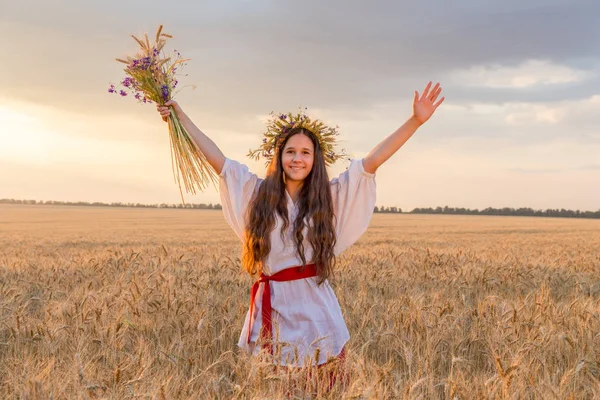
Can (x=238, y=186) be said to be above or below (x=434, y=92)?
below

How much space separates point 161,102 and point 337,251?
5.74ft

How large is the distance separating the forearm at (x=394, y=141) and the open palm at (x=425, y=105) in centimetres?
4

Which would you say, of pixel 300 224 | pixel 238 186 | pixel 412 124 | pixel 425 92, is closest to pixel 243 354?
pixel 300 224

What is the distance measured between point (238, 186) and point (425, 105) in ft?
4.42

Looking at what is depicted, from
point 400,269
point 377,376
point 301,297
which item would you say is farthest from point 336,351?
point 400,269

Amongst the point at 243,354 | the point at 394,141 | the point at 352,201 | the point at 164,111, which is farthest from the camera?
the point at 164,111

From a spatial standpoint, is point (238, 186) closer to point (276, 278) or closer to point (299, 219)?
point (299, 219)

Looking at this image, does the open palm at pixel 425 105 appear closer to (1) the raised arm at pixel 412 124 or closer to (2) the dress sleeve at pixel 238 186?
(1) the raised arm at pixel 412 124

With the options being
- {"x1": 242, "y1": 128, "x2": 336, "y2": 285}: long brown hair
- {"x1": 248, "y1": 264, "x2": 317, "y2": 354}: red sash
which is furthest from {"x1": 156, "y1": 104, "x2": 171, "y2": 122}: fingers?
{"x1": 248, "y1": 264, "x2": 317, "y2": 354}: red sash

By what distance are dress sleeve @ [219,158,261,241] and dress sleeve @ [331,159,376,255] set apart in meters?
0.57

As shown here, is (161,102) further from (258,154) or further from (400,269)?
(400,269)

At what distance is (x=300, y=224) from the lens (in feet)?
11.5

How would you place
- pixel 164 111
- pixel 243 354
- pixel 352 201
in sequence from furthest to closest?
pixel 164 111
pixel 352 201
pixel 243 354

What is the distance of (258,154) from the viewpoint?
4.23 meters
